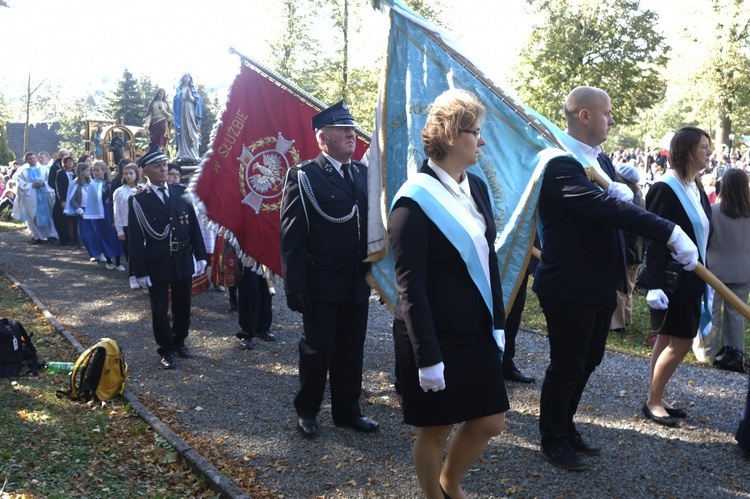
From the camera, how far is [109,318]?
9594mm

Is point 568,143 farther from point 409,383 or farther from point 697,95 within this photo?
point 697,95

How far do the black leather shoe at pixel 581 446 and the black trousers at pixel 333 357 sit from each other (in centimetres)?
151

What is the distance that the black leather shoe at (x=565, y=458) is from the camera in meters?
4.51

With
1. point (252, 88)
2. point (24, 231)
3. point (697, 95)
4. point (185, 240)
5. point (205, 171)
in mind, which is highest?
point (697, 95)

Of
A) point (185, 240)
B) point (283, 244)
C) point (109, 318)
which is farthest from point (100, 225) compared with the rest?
point (283, 244)

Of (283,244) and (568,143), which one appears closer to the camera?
(568,143)

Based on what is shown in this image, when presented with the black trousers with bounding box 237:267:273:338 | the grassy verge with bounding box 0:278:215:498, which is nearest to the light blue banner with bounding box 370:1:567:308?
the grassy verge with bounding box 0:278:215:498

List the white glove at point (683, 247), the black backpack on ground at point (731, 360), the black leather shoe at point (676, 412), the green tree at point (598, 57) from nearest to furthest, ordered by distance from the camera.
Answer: the white glove at point (683, 247)
the black leather shoe at point (676, 412)
the black backpack on ground at point (731, 360)
the green tree at point (598, 57)

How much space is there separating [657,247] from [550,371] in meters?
1.23

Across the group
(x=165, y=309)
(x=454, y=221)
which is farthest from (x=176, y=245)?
(x=454, y=221)

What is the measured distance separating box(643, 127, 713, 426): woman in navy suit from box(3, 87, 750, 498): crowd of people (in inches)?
0.4

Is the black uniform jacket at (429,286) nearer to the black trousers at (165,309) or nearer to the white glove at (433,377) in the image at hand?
the white glove at (433,377)

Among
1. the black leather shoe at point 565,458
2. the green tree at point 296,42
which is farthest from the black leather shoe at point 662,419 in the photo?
the green tree at point 296,42

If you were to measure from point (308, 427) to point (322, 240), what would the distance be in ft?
4.32
